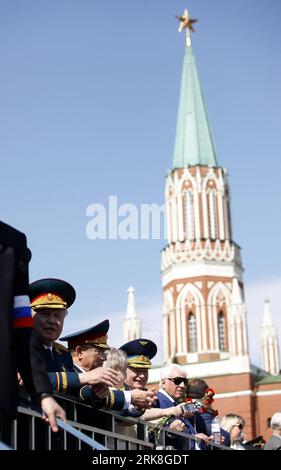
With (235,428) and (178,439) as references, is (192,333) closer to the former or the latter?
(235,428)

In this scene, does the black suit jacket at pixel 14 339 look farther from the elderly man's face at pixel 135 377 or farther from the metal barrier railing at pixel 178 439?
the elderly man's face at pixel 135 377

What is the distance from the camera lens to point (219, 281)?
204 ft

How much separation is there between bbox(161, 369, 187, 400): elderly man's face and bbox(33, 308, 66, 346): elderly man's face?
2.19m

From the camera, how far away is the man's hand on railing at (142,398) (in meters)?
5.91

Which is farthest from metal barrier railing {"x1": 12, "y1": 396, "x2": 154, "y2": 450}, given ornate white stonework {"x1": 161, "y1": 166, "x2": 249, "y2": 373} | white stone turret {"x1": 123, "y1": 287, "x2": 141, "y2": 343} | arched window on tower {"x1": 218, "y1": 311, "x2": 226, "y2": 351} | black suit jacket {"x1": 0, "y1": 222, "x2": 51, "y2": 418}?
white stone turret {"x1": 123, "y1": 287, "x2": 141, "y2": 343}

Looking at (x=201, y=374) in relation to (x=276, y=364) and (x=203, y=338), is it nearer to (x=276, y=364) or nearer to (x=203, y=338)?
(x=203, y=338)

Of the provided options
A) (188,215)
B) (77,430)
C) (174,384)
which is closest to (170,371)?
(174,384)

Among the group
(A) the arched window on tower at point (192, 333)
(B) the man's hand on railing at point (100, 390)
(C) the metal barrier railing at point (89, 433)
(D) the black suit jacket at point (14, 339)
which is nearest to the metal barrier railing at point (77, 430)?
(C) the metal barrier railing at point (89, 433)

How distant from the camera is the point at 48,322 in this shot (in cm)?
552

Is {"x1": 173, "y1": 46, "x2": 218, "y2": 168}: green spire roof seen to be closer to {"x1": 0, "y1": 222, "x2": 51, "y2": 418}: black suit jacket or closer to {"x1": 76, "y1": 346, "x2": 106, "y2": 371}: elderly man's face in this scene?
{"x1": 76, "y1": 346, "x2": 106, "y2": 371}: elderly man's face

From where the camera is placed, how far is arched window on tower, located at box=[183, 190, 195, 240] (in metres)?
62.9

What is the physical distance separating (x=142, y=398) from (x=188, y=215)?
58.0 metres

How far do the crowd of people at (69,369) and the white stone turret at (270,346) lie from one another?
5584 cm
